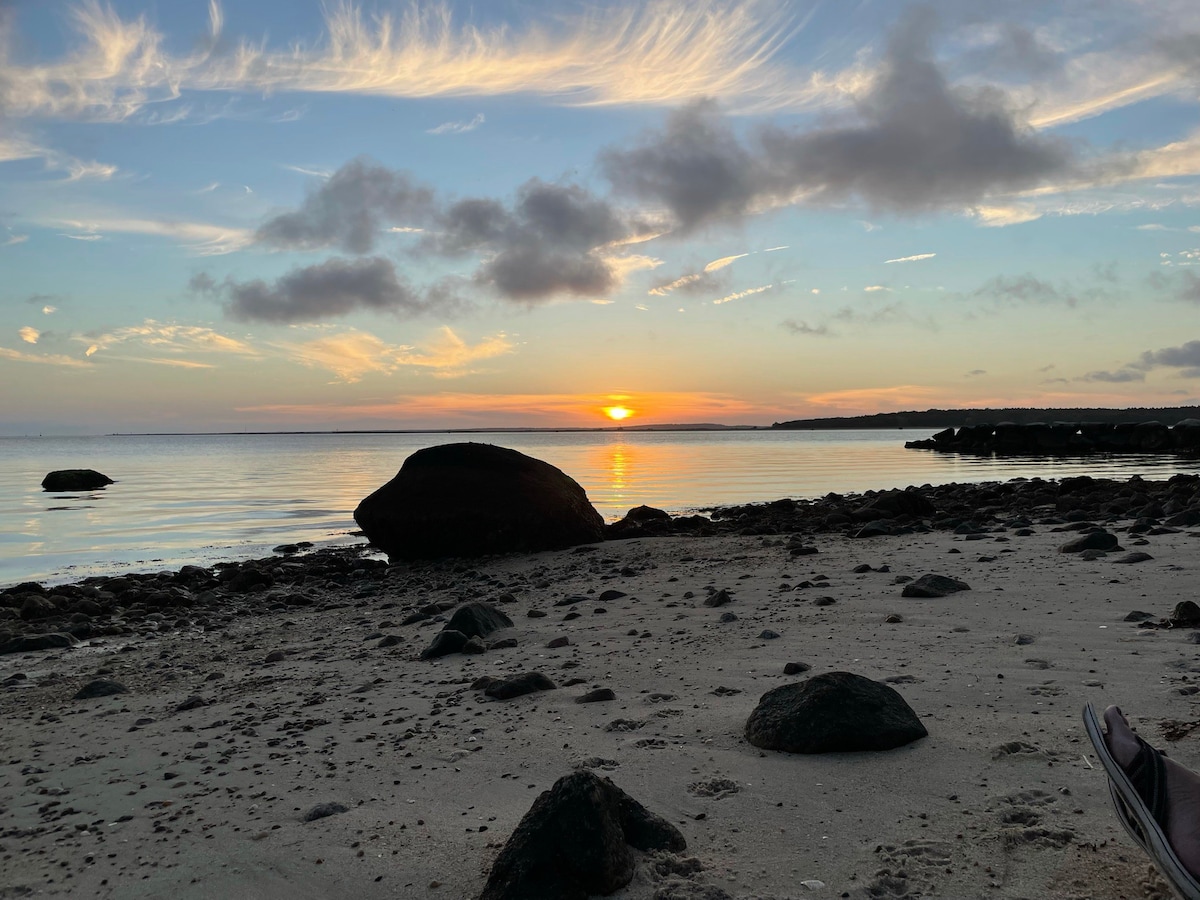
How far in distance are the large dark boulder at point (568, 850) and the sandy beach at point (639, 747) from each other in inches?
6.9

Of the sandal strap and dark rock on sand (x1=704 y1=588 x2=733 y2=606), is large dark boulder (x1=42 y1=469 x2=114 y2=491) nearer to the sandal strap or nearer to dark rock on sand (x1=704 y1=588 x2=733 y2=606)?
dark rock on sand (x1=704 y1=588 x2=733 y2=606)

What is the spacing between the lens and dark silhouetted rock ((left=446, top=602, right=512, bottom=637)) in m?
6.96

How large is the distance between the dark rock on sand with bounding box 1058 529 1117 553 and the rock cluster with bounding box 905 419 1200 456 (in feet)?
146

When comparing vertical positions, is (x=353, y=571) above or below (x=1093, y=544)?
below

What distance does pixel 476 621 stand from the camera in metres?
7.04

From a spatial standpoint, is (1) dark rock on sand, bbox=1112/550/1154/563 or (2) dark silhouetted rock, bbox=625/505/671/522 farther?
(2) dark silhouetted rock, bbox=625/505/671/522

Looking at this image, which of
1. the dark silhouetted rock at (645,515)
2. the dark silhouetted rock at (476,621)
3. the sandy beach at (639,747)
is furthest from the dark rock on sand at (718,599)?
the dark silhouetted rock at (645,515)

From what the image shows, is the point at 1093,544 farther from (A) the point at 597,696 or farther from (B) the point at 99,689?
(B) the point at 99,689

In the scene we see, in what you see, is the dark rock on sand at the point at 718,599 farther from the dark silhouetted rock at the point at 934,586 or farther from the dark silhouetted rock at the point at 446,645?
the dark silhouetted rock at the point at 446,645

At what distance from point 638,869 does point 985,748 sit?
1773 mm

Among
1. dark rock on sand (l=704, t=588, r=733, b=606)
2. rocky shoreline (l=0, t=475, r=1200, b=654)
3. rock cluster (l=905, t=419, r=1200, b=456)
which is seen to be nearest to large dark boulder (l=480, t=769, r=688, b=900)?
dark rock on sand (l=704, t=588, r=733, b=606)

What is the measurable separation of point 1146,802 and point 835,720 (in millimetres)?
1611

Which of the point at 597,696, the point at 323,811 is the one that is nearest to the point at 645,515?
the point at 597,696

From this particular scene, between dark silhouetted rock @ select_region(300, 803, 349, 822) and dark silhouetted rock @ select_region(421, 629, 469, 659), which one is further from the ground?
dark silhouetted rock @ select_region(300, 803, 349, 822)
